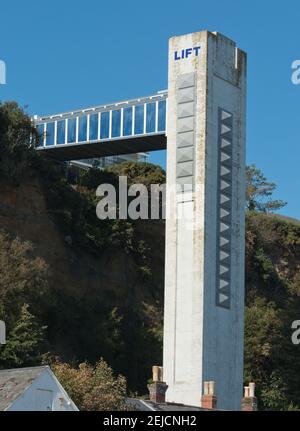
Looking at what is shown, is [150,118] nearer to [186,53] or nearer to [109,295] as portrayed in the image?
[186,53]

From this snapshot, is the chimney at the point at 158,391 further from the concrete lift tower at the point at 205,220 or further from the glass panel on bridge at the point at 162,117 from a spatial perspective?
the glass panel on bridge at the point at 162,117

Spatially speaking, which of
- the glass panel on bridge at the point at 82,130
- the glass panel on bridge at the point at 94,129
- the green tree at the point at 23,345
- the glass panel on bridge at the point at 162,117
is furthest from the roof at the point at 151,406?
the glass panel on bridge at the point at 82,130

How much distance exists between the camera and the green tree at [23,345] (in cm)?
5184

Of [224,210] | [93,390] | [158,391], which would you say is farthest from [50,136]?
[93,390]

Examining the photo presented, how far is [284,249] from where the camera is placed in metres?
83.2

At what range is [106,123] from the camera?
225 ft

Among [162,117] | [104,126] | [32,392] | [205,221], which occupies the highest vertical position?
[104,126]

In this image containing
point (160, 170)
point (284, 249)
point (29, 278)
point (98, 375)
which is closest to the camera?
point (98, 375)

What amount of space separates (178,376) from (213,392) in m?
2.57

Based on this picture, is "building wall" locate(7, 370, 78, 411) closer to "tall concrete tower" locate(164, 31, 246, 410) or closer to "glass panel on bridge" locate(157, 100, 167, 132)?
"tall concrete tower" locate(164, 31, 246, 410)

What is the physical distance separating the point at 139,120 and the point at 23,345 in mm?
18282

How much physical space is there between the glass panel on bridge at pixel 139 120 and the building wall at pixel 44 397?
1136 inches
